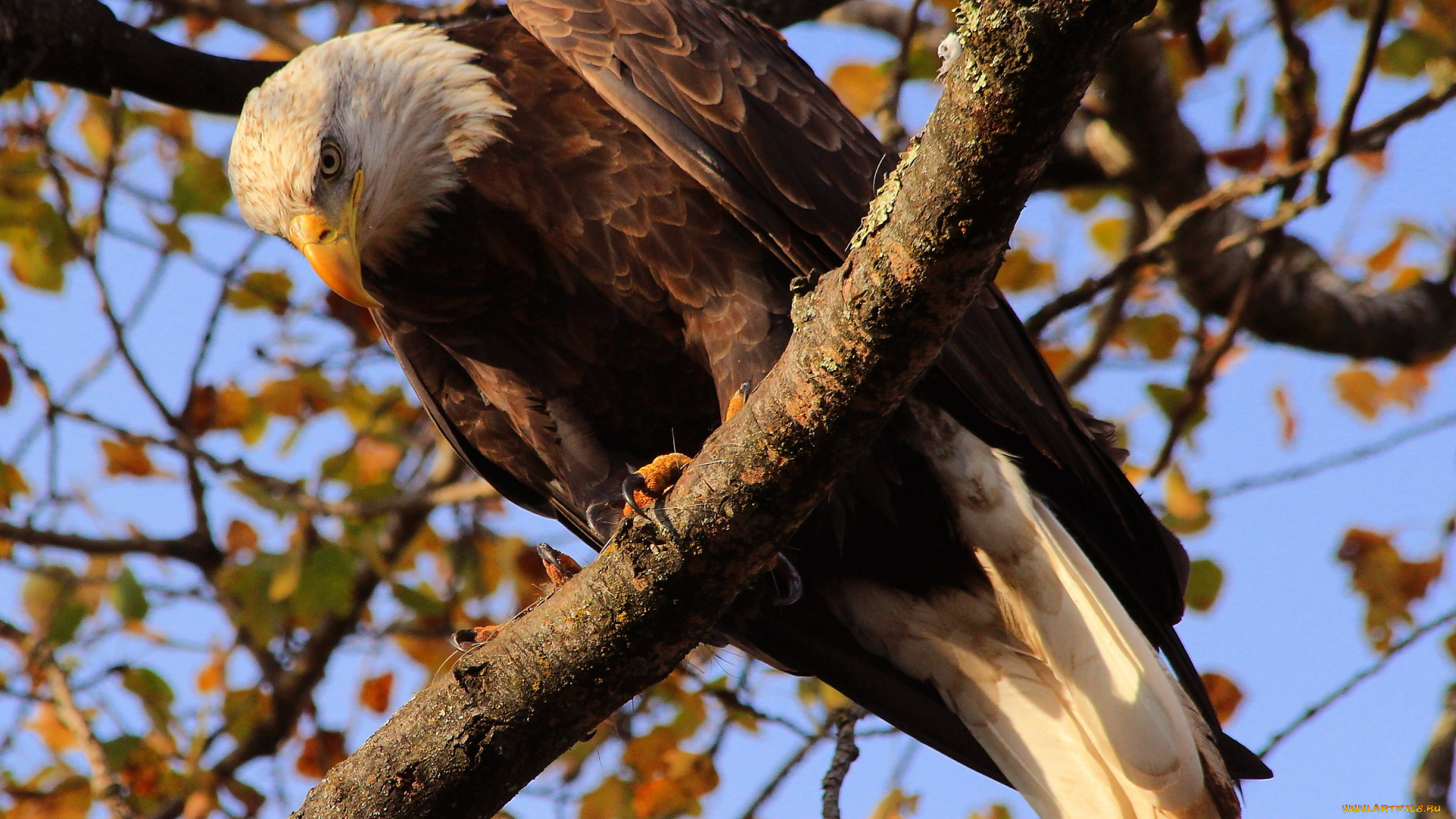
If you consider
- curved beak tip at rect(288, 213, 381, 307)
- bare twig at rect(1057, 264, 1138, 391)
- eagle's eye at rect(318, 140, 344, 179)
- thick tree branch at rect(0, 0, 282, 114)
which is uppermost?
bare twig at rect(1057, 264, 1138, 391)

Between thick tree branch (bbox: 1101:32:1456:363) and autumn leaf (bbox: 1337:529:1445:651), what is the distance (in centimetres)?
82

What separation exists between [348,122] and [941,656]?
6.37ft

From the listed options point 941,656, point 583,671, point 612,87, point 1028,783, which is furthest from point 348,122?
point 1028,783

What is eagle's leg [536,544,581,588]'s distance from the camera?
2795 mm

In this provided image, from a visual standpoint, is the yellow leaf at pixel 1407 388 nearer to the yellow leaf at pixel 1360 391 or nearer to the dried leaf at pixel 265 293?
the yellow leaf at pixel 1360 391

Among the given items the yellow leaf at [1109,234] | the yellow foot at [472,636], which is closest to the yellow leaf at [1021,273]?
the yellow leaf at [1109,234]

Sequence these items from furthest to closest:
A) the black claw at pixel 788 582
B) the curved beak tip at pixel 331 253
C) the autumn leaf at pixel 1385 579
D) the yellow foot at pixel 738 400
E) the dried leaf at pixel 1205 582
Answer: the autumn leaf at pixel 1385 579 < the dried leaf at pixel 1205 582 < the black claw at pixel 788 582 < the curved beak tip at pixel 331 253 < the yellow foot at pixel 738 400

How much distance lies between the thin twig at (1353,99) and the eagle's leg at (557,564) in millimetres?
2378

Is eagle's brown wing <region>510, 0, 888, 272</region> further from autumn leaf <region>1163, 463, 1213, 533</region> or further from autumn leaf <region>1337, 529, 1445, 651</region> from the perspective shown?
autumn leaf <region>1337, 529, 1445, 651</region>

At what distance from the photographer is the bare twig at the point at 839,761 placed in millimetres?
2730

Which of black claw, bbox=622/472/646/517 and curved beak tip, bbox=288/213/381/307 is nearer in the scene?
black claw, bbox=622/472/646/517

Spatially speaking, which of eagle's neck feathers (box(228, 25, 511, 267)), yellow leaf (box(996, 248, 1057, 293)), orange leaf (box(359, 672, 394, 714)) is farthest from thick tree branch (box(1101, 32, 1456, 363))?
orange leaf (box(359, 672, 394, 714))

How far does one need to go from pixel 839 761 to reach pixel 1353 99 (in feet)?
7.92

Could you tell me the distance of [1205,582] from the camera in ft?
12.7
